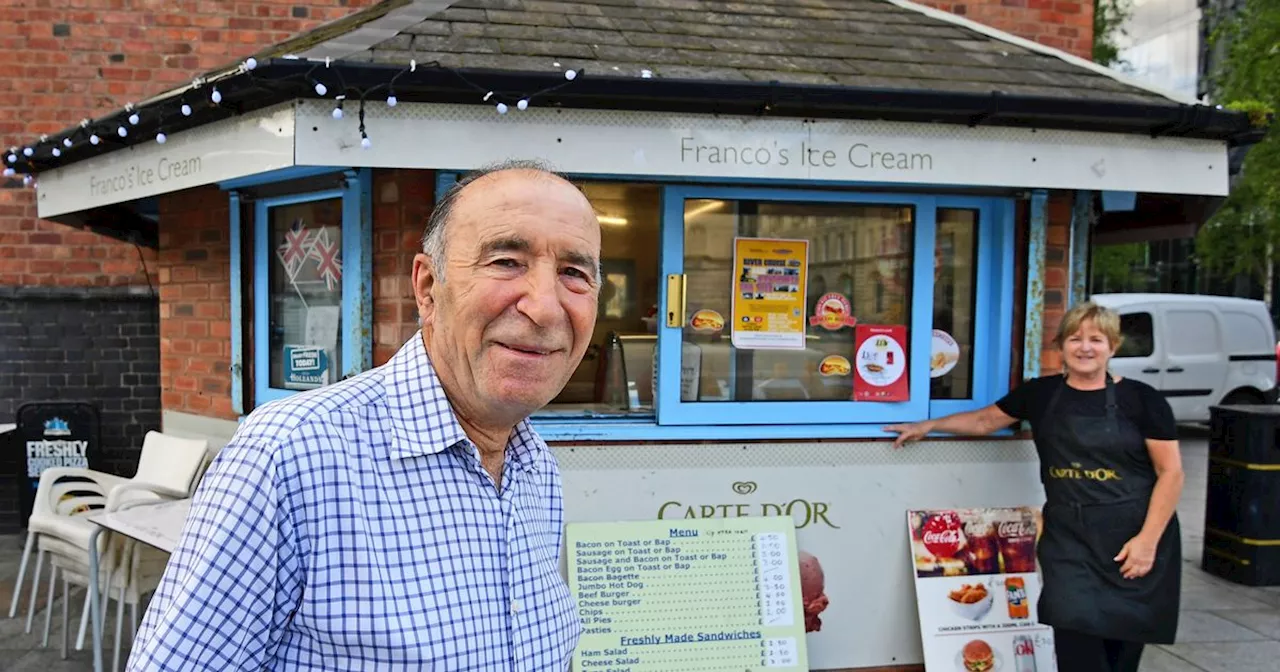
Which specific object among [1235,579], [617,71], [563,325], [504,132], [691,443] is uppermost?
[617,71]

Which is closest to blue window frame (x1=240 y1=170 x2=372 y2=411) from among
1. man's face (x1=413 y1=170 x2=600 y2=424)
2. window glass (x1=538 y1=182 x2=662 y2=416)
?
window glass (x1=538 y1=182 x2=662 y2=416)

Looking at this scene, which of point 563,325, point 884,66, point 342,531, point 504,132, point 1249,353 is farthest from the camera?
point 1249,353

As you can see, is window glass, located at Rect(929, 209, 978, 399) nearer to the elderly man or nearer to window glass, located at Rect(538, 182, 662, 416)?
window glass, located at Rect(538, 182, 662, 416)

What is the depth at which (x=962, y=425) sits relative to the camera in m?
3.96

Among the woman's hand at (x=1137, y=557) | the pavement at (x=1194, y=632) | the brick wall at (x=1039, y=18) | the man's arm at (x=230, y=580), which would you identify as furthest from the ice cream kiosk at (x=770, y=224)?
the man's arm at (x=230, y=580)

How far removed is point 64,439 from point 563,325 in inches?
253

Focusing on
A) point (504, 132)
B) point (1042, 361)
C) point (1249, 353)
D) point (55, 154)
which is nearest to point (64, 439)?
point (55, 154)

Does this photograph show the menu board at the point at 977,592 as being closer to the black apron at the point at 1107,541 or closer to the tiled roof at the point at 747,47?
the black apron at the point at 1107,541

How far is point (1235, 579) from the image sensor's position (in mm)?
5984

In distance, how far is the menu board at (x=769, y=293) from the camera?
4.04 metres

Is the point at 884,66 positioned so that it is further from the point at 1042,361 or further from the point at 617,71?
the point at 1042,361

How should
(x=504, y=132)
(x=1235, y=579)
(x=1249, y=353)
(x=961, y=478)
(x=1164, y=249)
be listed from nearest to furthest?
(x=504, y=132)
(x=961, y=478)
(x=1235, y=579)
(x=1249, y=353)
(x=1164, y=249)

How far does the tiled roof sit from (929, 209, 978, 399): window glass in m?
0.74

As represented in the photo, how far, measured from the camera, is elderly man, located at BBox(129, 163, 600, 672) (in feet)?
3.82
